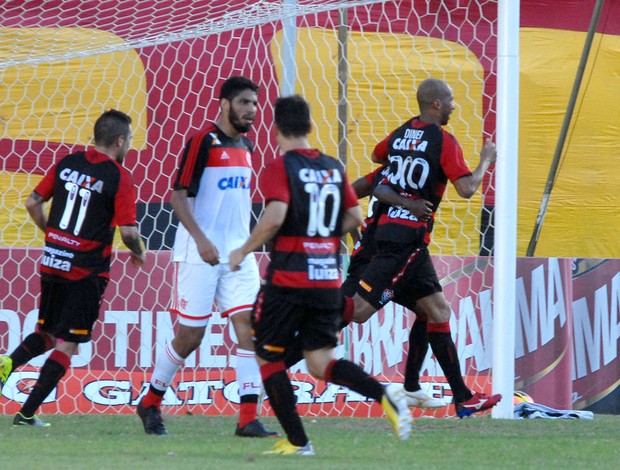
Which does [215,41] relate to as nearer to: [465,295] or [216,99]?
[216,99]

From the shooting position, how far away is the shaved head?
7102 millimetres

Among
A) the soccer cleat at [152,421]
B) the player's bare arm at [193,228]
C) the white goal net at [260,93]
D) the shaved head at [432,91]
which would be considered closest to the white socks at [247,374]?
the soccer cleat at [152,421]

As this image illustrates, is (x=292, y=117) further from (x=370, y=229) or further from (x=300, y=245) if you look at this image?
(x=370, y=229)

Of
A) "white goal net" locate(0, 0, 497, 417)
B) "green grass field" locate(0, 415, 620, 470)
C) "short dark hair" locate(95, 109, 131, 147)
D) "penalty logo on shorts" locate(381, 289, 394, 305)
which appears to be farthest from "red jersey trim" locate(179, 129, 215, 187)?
"white goal net" locate(0, 0, 497, 417)

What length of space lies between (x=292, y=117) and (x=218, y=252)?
1.17 metres

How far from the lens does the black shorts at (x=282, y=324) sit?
5.17m

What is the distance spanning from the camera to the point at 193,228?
5.97 m

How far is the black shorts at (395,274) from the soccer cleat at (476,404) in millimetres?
697

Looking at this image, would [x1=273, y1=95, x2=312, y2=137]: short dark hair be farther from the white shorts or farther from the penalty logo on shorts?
the penalty logo on shorts

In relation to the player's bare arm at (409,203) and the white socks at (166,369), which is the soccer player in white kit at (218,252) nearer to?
the white socks at (166,369)

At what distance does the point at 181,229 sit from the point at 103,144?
0.69 m

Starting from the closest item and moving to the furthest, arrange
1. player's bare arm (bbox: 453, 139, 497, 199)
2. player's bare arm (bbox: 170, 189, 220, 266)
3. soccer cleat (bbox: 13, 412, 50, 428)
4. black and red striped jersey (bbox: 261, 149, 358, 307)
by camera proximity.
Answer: black and red striped jersey (bbox: 261, 149, 358, 307), player's bare arm (bbox: 170, 189, 220, 266), soccer cleat (bbox: 13, 412, 50, 428), player's bare arm (bbox: 453, 139, 497, 199)

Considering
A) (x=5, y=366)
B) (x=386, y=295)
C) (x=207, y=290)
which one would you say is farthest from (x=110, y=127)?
(x=386, y=295)

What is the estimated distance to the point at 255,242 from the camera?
5070mm
